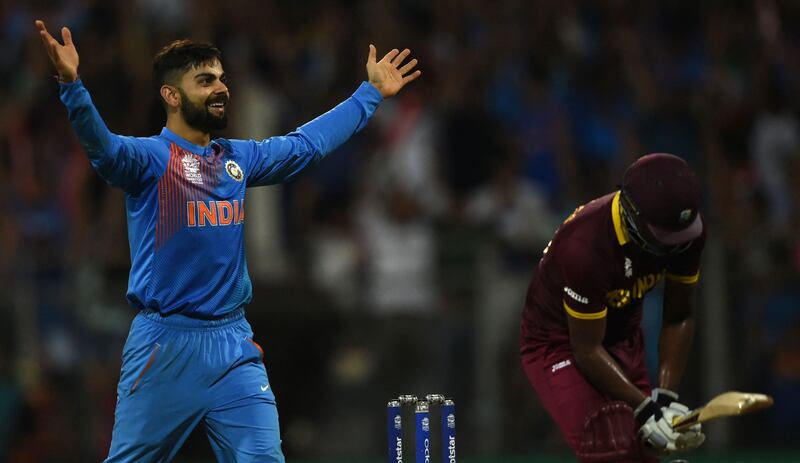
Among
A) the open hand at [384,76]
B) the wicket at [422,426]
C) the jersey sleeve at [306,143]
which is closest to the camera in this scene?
the wicket at [422,426]

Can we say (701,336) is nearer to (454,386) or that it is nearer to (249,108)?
(454,386)

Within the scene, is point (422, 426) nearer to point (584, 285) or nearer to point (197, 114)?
point (584, 285)

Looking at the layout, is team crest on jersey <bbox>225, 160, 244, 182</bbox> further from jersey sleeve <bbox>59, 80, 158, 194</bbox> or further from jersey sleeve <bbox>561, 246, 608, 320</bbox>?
jersey sleeve <bbox>561, 246, 608, 320</bbox>

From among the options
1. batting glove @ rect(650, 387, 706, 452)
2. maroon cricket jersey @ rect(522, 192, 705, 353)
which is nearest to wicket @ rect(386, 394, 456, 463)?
maroon cricket jersey @ rect(522, 192, 705, 353)

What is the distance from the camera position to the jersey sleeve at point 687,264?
19.6 feet

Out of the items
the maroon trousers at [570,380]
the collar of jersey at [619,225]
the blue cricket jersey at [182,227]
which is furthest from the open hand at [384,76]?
the maroon trousers at [570,380]

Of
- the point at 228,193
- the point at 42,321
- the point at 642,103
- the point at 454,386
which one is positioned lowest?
the point at 454,386

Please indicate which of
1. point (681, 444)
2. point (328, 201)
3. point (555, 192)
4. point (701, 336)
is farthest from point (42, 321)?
point (681, 444)

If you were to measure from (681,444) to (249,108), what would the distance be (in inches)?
247

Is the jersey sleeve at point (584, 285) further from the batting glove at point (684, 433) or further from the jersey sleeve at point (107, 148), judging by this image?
the jersey sleeve at point (107, 148)

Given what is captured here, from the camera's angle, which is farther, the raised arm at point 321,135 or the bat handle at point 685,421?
the raised arm at point 321,135

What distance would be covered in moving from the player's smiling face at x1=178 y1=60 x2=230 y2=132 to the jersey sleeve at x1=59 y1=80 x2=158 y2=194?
0.88ft

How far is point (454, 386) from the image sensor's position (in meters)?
9.98

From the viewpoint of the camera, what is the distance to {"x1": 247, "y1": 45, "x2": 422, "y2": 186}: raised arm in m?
6.18
